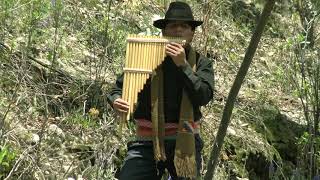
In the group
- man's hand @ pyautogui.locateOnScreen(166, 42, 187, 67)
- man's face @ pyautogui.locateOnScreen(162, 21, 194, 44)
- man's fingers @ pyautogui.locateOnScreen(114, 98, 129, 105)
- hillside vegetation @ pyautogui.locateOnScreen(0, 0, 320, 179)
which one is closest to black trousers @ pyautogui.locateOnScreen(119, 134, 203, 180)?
man's fingers @ pyautogui.locateOnScreen(114, 98, 129, 105)

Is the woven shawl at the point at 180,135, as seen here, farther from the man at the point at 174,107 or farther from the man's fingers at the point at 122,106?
the man's fingers at the point at 122,106

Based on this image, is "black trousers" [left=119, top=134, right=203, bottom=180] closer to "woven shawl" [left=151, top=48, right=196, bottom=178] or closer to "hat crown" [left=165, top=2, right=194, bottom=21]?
"woven shawl" [left=151, top=48, right=196, bottom=178]

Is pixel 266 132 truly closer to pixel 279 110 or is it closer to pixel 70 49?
pixel 279 110

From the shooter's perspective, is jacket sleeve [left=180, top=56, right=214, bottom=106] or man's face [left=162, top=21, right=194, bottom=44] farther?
man's face [left=162, top=21, right=194, bottom=44]

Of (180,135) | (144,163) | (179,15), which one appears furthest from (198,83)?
(144,163)

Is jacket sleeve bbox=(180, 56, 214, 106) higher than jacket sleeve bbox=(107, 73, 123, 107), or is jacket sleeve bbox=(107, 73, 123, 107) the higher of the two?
jacket sleeve bbox=(180, 56, 214, 106)

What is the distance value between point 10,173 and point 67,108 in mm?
1171

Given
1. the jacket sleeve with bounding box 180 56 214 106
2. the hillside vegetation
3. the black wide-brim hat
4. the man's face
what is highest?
the black wide-brim hat

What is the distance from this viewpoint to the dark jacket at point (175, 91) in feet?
9.96

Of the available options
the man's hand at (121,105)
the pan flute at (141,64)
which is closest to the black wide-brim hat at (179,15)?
the pan flute at (141,64)

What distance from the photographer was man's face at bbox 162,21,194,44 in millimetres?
3180

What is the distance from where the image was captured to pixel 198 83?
2.99m

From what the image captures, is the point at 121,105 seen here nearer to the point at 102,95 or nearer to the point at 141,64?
→ the point at 141,64

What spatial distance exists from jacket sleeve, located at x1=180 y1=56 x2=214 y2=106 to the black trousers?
30cm
